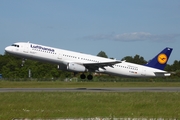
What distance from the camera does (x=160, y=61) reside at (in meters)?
63.8

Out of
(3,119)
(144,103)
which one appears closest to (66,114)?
(3,119)

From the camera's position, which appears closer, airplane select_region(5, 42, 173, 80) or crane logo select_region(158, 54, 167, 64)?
airplane select_region(5, 42, 173, 80)

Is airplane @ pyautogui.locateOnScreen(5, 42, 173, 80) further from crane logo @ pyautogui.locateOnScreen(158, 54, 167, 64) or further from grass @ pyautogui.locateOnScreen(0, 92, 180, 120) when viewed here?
grass @ pyautogui.locateOnScreen(0, 92, 180, 120)

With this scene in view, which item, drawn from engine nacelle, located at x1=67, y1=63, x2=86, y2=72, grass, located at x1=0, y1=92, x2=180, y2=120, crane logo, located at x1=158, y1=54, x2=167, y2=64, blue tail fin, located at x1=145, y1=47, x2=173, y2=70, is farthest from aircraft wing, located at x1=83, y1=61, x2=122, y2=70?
grass, located at x1=0, y1=92, x2=180, y2=120

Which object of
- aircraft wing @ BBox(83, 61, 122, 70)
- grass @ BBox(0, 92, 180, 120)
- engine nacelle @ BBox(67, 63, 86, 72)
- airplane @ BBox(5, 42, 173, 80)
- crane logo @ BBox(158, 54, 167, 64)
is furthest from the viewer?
crane logo @ BBox(158, 54, 167, 64)

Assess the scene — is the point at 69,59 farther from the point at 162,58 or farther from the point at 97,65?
the point at 162,58

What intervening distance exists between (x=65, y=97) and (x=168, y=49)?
40.1 metres

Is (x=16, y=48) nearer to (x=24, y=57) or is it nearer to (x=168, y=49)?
(x=24, y=57)

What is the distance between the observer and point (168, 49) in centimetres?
6650

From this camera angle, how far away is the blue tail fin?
6326 cm

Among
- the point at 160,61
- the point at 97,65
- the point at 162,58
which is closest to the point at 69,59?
the point at 97,65

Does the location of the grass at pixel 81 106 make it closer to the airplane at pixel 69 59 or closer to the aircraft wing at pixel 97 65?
the airplane at pixel 69 59

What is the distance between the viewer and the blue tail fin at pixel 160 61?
6326 cm

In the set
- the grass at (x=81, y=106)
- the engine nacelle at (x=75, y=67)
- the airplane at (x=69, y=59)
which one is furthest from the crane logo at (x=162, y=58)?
the grass at (x=81, y=106)
